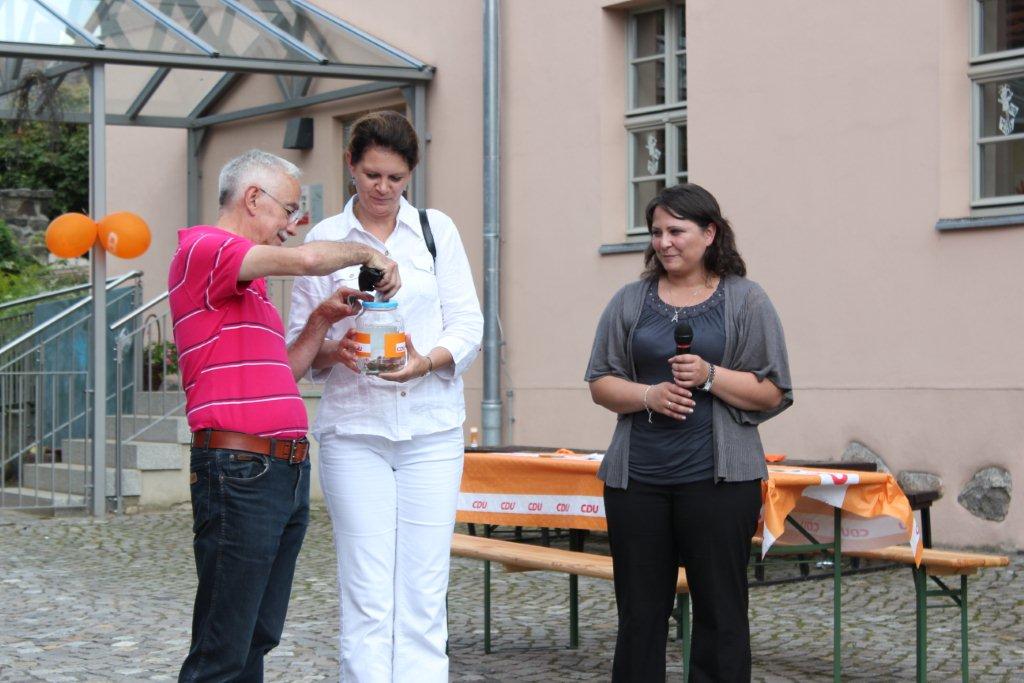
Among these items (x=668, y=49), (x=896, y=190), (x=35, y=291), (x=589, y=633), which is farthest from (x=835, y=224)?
(x=35, y=291)

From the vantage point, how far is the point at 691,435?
14.6 feet

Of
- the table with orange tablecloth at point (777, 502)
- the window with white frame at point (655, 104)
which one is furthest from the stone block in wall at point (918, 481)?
the table with orange tablecloth at point (777, 502)

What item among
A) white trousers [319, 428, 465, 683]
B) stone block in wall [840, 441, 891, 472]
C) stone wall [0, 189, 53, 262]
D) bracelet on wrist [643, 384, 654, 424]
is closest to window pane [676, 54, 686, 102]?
stone block in wall [840, 441, 891, 472]

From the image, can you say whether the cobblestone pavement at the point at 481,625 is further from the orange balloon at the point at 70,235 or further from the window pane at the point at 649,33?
the window pane at the point at 649,33

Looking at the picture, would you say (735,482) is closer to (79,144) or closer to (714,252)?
(714,252)

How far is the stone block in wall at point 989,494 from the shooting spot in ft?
28.7

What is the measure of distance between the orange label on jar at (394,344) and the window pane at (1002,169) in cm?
596

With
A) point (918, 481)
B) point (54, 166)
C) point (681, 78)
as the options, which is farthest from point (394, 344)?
point (54, 166)

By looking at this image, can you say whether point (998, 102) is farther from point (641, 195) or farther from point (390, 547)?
point (390, 547)

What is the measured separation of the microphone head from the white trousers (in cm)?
72

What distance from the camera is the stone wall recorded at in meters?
20.4

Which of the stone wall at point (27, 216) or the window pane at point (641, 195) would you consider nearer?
the window pane at point (641, 195)

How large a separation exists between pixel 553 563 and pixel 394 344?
2.05 metres

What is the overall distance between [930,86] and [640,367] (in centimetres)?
522
